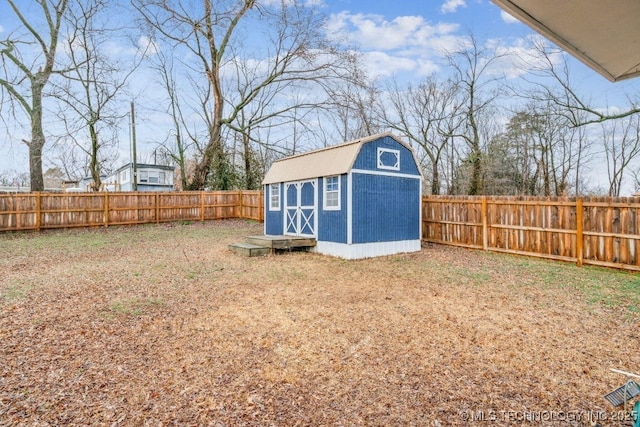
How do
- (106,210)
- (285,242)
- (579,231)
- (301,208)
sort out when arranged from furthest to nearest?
(106,210) → (301,208) → (285,242) → (579,231)

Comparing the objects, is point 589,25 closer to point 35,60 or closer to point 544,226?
point 544,226

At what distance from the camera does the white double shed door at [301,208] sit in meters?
10.4

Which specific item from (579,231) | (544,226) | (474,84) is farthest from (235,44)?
(579,231)

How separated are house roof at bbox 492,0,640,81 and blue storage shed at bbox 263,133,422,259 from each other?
273 inches

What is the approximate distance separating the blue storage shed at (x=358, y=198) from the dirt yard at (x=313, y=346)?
2.02 m

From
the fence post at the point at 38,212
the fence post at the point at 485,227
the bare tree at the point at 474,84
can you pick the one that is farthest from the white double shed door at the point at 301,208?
the bare tree at the point at 474,84

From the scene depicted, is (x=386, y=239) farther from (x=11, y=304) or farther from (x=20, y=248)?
(x=20, y=248)

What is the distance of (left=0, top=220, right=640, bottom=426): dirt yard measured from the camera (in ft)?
9.17

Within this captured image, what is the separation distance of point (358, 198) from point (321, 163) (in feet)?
5.67

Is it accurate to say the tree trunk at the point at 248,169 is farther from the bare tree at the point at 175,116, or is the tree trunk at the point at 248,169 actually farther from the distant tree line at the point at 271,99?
the bare tree at the point at 175,116

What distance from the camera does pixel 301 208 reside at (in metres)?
10.9

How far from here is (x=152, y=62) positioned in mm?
21875

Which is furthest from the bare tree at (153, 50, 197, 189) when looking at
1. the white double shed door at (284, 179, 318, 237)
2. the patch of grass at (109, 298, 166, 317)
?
the patch of grass at (109, 298, 166, 317)

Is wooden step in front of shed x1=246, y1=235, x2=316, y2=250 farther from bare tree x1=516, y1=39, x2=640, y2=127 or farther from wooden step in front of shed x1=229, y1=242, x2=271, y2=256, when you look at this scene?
bare tree x1=516, y1=39, x2=640, y2=127
